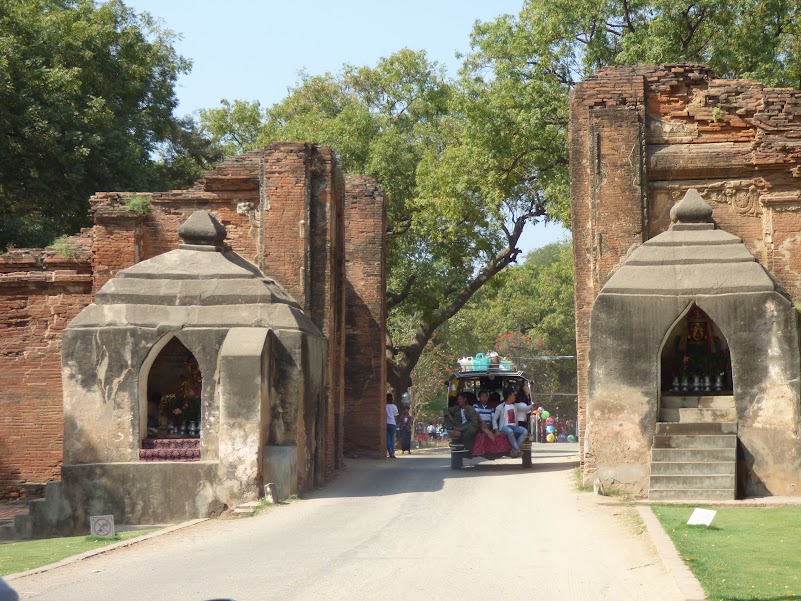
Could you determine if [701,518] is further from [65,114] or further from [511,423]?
[65,114]

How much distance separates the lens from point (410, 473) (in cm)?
1888

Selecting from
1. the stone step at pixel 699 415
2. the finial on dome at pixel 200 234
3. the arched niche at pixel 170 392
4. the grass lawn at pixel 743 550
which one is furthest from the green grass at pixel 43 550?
the stone step at pixel 699 415

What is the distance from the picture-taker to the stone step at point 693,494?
13.3m

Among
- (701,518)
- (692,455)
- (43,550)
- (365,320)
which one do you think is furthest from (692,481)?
(365,320)

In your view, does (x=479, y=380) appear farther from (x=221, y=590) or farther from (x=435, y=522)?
(x=221, y=590)

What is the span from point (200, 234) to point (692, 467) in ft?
25.1

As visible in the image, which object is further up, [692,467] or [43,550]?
[692,467]

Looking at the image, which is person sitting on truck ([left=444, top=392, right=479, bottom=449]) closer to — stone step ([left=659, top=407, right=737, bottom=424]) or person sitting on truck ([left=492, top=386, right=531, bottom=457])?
person sitting on truck ([left=492, top=386, right=531, bottom=457])

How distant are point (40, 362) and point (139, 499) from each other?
18.3 feet

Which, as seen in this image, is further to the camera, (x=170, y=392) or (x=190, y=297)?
(x=170, y=392)

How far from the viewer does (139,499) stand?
1418 centimetres

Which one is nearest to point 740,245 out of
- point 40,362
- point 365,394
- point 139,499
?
point 139,499

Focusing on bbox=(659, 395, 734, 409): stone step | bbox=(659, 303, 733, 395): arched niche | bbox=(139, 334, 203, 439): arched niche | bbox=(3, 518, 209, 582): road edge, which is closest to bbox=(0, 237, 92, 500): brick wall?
bbox=(139, 334, 203, 439): arched niche

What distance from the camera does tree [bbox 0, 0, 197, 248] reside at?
2475 cm
